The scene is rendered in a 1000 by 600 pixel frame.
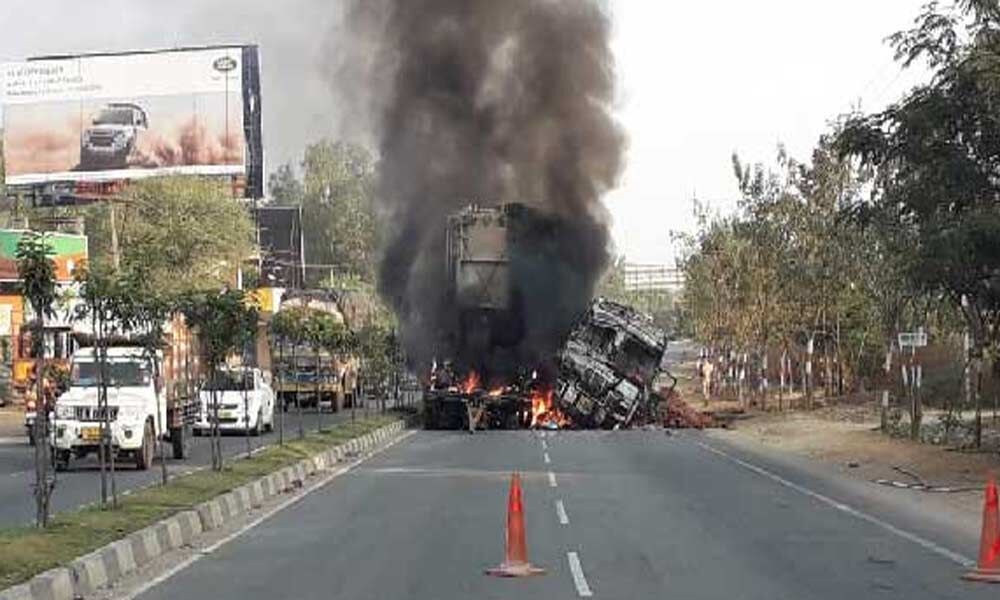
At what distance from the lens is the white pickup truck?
79.0 ft

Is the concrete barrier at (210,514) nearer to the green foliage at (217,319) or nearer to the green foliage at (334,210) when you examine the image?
the green foliage at (217,319)

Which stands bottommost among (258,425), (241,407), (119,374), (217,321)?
(258,425)

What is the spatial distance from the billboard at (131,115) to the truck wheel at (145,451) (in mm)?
31369

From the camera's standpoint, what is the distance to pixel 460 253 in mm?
36781

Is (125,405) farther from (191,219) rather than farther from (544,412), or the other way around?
(191,219)

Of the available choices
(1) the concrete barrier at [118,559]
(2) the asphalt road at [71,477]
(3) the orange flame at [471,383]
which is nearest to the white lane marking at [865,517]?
(1) the concrete barrier at [118,559]

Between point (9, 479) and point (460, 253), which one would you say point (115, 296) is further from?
point (460, 253)

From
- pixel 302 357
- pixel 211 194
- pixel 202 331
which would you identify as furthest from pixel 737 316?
pixel 202 331

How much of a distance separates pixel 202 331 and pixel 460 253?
50.0 feet

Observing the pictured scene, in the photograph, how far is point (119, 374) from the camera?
25.6 meters

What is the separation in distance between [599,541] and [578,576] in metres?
2.46

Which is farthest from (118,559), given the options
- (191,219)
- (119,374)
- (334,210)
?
(334,210)

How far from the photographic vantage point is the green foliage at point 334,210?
99188 millimetres

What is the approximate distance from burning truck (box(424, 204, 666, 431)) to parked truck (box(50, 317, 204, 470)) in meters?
10.7
